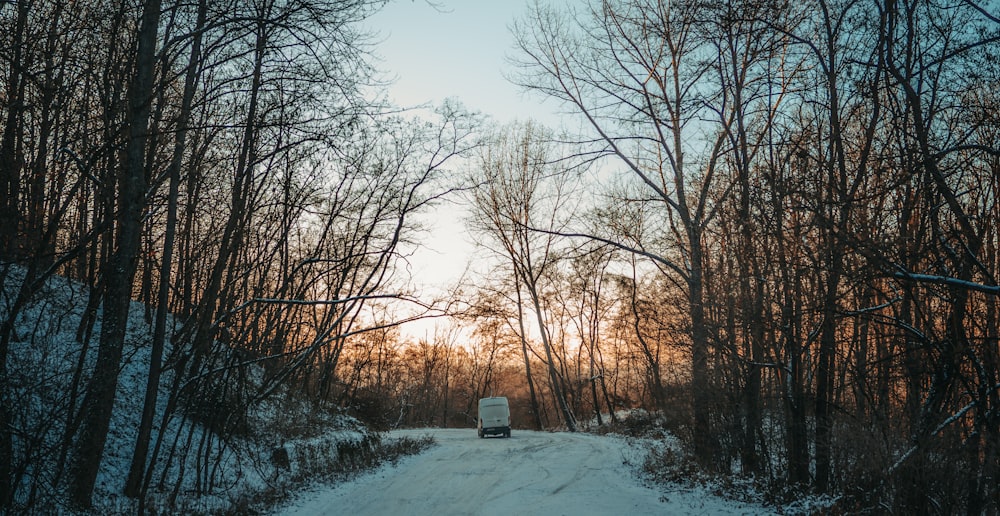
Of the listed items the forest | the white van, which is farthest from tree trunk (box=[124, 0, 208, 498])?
the white van

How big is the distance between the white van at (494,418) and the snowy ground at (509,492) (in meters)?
12.3

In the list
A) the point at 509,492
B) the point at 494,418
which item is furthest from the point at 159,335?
the point at 494,418

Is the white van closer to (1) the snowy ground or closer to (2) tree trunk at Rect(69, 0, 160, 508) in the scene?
(1) the snowy ground

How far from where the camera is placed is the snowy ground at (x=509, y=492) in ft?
29.4

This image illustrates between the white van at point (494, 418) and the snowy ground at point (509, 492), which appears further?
the white van at point (494, 418)

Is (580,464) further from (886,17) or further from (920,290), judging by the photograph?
(886,17)

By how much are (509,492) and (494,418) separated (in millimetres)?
18068

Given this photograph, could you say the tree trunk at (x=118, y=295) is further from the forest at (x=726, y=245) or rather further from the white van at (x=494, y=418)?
A: the white van at (x=494, y=418)

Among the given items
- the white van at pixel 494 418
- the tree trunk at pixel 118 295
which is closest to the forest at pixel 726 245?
the tree trunk at pixel 118 295

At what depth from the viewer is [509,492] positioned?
34.7ft

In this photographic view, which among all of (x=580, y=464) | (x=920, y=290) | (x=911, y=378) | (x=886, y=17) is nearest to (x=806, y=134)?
(x=886, y=17)

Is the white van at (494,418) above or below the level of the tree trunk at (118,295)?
below

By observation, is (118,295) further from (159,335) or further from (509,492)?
(509,492)

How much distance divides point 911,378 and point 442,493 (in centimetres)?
734
